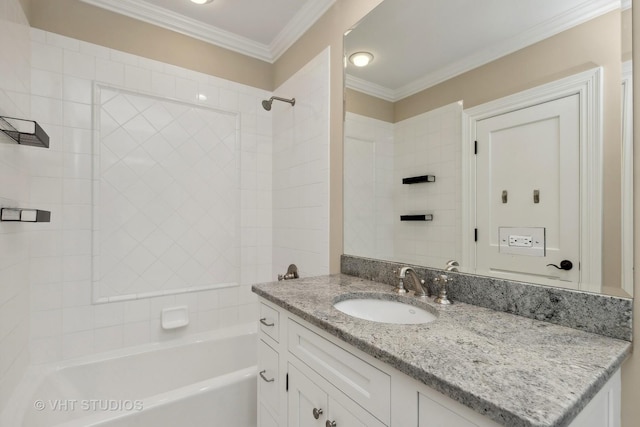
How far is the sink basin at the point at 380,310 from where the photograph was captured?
45.2 inches

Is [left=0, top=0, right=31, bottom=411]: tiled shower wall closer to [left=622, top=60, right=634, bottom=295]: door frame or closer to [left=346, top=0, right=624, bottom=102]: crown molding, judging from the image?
[left=346, top=0, right=624, bottom=102]: crown molding

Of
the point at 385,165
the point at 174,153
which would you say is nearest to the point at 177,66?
the point at 174,153

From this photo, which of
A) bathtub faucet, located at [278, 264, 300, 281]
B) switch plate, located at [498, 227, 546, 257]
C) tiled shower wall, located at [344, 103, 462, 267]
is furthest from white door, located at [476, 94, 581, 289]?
bathtub faucet, located at [278, 264, 300, 281]

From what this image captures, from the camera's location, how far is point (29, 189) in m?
1.60

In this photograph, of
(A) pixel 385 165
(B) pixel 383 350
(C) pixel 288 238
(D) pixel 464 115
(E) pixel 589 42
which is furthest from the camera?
(C) pixel 288 238

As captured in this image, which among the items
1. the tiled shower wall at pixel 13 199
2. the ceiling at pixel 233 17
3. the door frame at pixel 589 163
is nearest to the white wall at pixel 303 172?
the ceiling at pixel 233 17

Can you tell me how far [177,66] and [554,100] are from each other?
2.19 meters

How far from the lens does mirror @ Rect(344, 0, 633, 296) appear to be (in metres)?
0.80

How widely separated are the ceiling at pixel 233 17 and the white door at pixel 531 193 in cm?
141

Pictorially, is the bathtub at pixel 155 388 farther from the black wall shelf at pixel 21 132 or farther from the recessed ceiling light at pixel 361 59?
the recessed ceiling light at pixel 361 59

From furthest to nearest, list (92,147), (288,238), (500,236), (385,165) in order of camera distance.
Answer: (288,238) → (92,147) → (385,165) → (500,236)

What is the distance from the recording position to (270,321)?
4.14 ft

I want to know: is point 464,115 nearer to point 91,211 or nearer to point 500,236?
point 500,236

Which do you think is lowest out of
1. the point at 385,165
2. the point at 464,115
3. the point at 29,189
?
the point at 29,189
